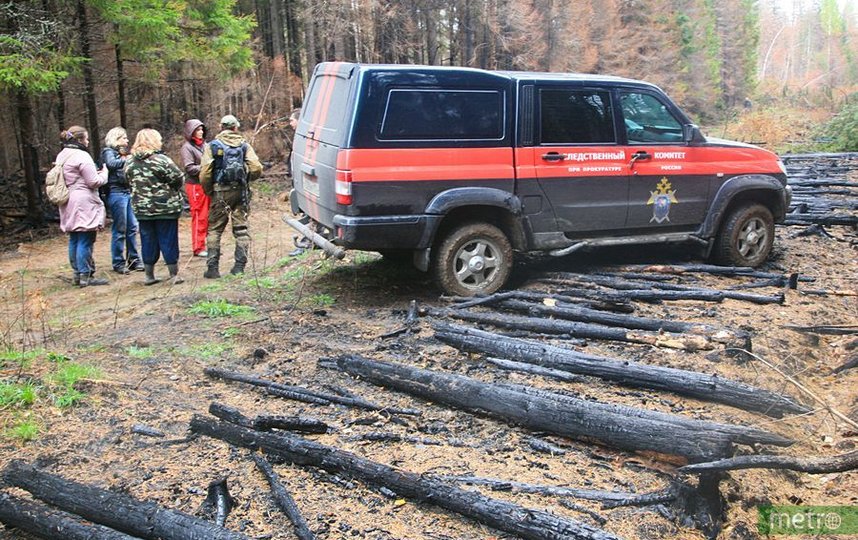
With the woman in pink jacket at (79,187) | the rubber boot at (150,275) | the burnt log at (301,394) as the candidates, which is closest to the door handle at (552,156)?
the burnt log at (301,394)

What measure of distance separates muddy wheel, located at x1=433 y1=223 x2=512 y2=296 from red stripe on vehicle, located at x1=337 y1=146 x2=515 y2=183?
572 mm

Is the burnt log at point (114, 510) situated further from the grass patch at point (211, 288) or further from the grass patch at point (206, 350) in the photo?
the grass patch at point (211, 288)

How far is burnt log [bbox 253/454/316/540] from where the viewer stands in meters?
3.36

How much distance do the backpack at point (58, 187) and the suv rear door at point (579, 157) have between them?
234 inches

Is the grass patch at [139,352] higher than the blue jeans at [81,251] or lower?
lower

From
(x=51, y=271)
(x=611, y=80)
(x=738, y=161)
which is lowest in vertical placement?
(x=51, y=271)

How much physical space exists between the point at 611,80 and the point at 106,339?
225 inches

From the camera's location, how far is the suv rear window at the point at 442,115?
683 cm

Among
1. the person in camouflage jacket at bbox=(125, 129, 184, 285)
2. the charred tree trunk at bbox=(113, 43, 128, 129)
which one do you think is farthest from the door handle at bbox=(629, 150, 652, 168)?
the charred tree trunk at bbox=(113, 43, 128, 129)

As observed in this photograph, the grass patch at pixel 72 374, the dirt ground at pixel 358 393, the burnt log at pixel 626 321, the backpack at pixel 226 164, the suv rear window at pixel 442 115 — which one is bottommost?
the dirt ground at pixel 358 393

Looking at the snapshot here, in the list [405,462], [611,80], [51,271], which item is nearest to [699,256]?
[611,80]

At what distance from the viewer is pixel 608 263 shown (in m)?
8.53

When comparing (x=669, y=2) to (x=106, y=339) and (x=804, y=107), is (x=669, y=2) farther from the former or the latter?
(x=106, y=339)

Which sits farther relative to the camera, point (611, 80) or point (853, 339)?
point (611, 80)
